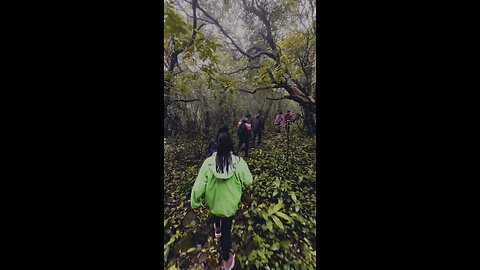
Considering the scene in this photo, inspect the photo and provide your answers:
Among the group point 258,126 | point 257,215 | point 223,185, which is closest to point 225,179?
point 223,185

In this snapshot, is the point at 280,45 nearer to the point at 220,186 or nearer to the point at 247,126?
the point at 247,126

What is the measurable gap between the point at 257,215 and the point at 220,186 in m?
0.41

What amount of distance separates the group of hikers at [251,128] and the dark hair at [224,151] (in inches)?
1.8

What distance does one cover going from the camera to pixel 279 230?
74.9 inches

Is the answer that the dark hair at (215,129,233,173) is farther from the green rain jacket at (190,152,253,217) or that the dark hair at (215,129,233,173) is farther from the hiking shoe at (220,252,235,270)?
the hiking shoe at (220,252,235,270)

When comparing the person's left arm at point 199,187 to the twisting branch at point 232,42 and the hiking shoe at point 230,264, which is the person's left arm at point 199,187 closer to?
the hiking shoe at point 230,264

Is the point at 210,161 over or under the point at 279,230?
over

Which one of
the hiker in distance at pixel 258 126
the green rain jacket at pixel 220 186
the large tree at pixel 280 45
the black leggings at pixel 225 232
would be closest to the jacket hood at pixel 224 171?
the green rain jacket at pixel 220 186

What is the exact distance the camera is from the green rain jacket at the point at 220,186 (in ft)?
6.21

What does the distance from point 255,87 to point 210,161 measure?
0.74m

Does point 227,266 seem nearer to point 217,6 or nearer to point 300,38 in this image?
point 300,38

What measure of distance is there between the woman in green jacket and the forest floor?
5 centimetres

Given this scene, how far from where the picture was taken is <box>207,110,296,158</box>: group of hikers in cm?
192

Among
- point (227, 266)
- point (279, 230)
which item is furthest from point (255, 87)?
point (227, 266)
